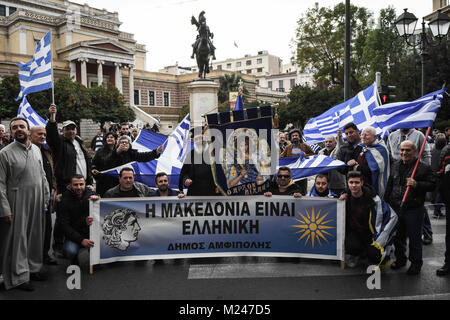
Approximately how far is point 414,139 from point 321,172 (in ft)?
6.38

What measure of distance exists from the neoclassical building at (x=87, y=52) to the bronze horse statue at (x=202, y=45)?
21771 mm

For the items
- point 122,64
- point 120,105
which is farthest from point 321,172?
point 122,64

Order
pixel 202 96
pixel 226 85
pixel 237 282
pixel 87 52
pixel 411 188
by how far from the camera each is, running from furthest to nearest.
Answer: pixel 226 85 < pixel 87 52 < pixel 202 96 < pixel 411 188 < pixel 237 282

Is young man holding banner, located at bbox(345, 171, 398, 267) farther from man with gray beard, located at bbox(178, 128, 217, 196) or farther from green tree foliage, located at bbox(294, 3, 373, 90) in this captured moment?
green tree foliage, located at bbox(294, 3, 373, 90)

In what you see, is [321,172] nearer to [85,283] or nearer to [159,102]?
[85,283]

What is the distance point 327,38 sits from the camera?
3200 centimetres

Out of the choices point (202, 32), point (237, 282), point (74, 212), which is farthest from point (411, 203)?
point (202, 32)

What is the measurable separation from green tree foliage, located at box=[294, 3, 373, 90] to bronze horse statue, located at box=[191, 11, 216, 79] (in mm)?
9876

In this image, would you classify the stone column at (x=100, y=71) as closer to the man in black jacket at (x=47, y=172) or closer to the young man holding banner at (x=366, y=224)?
the man in black jacket at (x=47, y=172)

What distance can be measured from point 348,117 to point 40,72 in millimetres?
6150

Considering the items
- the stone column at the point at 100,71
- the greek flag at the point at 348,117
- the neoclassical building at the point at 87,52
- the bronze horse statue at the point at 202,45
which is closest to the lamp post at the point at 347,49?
the greek flag at the point at 348,117

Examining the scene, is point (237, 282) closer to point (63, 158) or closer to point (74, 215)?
point (74, 215)

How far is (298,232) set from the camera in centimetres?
543
